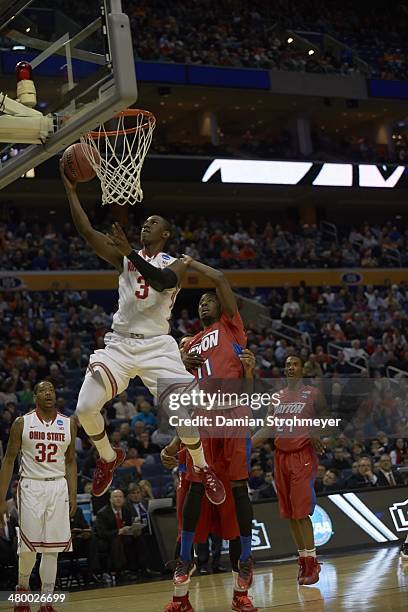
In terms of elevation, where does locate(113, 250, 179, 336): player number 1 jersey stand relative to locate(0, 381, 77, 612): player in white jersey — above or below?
above

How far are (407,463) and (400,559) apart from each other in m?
3.83

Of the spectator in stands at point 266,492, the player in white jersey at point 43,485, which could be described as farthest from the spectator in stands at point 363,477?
the player in white jersey at point 43,485

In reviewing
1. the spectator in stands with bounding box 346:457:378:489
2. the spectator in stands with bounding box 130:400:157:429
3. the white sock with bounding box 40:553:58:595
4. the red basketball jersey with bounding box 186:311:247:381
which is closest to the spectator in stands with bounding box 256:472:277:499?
the spectator in stands with bounding box 346:457:378:489

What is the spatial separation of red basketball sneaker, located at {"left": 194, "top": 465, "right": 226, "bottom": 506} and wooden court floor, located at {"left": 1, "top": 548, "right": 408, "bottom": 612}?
1193 millimetres

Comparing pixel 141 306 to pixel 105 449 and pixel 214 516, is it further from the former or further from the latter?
pixel 214 516

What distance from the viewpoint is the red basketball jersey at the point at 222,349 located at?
24.9 ft

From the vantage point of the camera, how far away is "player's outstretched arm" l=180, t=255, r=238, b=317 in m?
6.91

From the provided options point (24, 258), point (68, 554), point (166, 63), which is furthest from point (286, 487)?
point (166, 63)

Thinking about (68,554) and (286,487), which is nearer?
(286,487)

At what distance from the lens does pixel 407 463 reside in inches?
555

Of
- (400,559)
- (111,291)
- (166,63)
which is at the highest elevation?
(166,63)

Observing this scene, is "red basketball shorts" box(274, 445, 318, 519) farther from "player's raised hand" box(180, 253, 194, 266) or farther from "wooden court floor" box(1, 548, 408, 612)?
"player's raised hand" box(180, 253, 194, 266)

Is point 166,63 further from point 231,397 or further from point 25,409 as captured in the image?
point 231,397

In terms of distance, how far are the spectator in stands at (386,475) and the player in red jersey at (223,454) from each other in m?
5.97
